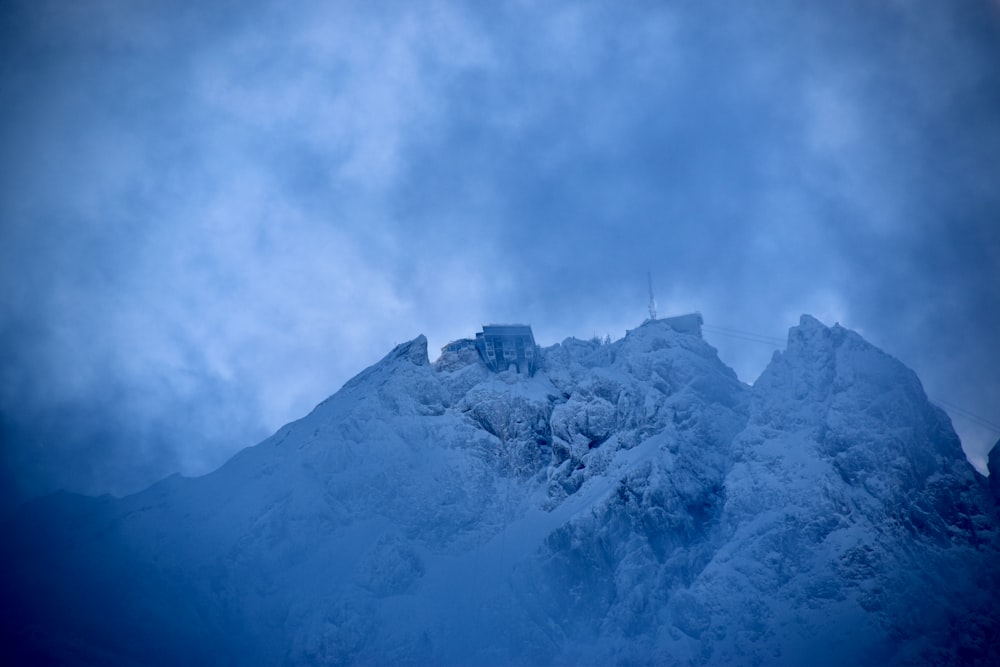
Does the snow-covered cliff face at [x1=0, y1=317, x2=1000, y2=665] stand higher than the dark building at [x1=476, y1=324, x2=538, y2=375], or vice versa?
the dark building at [x1=476, y1=324, x2=538, y2=375]

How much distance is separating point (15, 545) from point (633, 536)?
102 meters

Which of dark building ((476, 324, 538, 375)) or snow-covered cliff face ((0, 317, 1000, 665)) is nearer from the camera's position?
snow-covered cliff face ((0, 317, 1000, 665))

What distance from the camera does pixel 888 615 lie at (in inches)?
3612

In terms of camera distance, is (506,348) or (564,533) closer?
(564,533)

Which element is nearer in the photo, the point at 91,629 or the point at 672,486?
the point at 91,629

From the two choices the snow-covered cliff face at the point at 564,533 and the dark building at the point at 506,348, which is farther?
the dark building at the point at 506,348

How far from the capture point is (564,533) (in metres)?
114

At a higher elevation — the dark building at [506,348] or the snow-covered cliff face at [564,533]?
the dark building at [506,348]

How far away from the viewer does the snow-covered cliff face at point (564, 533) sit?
3789 inches

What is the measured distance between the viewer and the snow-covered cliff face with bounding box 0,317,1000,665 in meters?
96.2

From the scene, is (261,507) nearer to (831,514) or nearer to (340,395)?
(340,395)

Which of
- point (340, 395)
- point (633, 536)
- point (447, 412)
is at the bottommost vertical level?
point (633, 536)

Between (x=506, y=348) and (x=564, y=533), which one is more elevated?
(x=506, y=348)

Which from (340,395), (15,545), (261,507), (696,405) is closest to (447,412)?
(340,395)
